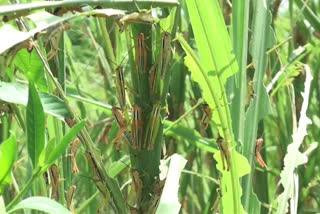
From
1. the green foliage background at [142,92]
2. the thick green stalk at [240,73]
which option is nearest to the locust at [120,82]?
the green foliage background at [142,92]

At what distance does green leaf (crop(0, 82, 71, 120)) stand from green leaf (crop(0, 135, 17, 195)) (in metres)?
0.06

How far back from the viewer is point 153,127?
18.8 inches

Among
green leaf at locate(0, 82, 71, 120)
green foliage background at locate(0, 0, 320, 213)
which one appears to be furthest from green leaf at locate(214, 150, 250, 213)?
green leaf at locate(0, 82, 71, 120)

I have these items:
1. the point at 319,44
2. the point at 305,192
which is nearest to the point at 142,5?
the point at 305,192

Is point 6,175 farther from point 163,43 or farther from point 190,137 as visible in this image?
point 190,137

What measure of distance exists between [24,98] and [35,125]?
59 millimetres

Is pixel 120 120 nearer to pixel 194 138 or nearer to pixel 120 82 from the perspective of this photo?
pixel 120 82

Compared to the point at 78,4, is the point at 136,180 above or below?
below

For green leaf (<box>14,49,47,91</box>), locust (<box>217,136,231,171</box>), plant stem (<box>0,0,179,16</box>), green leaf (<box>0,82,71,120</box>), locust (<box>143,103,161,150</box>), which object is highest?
plant stem (<box>0,0,179,16</box>)

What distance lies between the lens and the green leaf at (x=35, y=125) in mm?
354

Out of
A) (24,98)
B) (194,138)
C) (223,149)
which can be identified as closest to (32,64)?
(24,98)

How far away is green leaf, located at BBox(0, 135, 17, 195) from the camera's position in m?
0.34

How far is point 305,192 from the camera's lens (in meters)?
0.87

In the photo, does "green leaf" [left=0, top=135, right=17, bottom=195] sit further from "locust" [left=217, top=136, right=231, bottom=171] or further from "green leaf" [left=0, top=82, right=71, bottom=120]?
"locust" [left=217, top=136, right=231, bottom=171]
